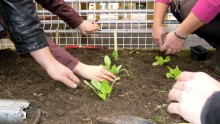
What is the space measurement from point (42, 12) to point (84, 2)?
1.07 feet

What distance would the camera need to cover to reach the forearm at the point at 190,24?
2014 mm

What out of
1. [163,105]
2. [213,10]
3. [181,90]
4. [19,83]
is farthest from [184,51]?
[181,90]

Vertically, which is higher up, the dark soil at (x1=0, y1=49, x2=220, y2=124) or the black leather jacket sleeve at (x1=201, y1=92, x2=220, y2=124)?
the black leather jacket sleeve at (x1=201, y1=92, x2=220, y2=124)

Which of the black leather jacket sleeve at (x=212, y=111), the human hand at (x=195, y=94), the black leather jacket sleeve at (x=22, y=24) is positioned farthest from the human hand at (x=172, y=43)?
the black leather jacket sleeve at (x=212, y=111)

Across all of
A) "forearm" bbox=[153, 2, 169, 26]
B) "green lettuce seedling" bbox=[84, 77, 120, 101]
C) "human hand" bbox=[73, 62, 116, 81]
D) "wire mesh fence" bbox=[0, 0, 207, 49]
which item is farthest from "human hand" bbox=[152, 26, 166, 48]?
"green lettuce seedling" bbox=[84, 77, 120, 101]

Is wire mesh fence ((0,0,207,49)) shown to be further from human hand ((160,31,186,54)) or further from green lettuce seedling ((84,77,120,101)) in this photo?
green lettuce seedling ((84,77,120,101))

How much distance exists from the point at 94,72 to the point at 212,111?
40.6 inches

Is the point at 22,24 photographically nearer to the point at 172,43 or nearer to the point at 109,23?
the point at 172,43

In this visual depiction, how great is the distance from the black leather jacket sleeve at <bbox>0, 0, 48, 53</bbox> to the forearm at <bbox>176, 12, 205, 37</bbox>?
863 mm

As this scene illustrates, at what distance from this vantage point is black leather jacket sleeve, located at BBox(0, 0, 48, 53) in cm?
156

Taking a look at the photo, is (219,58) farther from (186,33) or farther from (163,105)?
(163,105)

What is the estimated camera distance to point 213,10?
1943mm

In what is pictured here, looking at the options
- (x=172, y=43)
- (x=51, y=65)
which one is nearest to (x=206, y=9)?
(x=172, y=43)

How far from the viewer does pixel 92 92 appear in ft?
5.95
